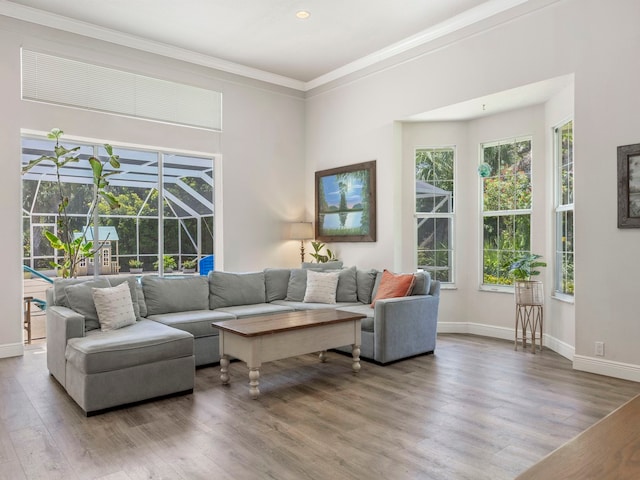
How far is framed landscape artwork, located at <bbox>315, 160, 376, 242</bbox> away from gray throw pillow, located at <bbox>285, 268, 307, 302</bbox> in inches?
41.5

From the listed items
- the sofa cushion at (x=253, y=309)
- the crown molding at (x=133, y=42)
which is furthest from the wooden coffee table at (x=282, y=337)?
the crown molding at (x=133, y=42)

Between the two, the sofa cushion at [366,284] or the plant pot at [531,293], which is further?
the sofa cushion at [366,284]

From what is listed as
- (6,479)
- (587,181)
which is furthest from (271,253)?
(6,479)

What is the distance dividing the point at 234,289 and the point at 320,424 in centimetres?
250

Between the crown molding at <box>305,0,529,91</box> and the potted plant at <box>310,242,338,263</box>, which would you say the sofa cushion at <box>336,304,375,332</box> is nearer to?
the potted plant at <box>310,242,338,263</box>

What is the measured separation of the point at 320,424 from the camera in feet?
9.81

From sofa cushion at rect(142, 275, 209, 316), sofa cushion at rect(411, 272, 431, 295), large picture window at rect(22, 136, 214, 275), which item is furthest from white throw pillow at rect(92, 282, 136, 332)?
sofa cushion at rect(411, 272, 431, 295)

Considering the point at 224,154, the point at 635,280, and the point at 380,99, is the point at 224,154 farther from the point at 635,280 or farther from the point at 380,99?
the point at 635,280

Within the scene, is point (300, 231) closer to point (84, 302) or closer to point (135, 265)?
point (135, 265)

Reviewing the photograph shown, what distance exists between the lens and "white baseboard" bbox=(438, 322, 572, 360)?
464 centimetres

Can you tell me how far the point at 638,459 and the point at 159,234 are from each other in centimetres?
582

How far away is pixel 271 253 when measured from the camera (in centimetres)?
683

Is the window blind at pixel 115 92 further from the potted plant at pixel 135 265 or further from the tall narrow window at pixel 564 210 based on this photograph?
the tall narrow window at pixel 564 210

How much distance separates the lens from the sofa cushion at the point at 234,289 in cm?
509
